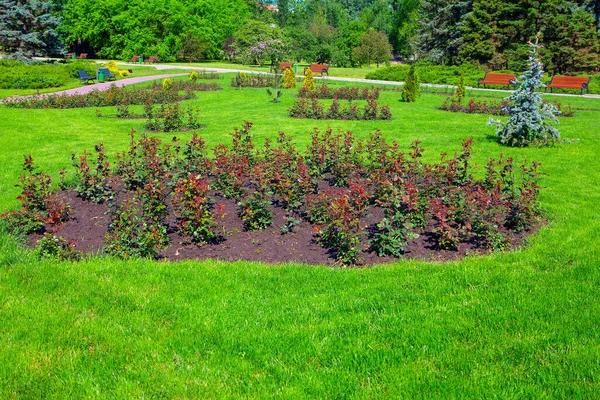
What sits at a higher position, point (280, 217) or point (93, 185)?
point (93, 185)

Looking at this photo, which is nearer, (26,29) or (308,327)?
(308,327)

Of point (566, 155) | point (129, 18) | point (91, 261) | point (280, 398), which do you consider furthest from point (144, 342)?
point (129, 18)

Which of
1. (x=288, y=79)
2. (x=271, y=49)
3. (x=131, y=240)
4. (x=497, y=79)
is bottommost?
(x=131, y=240)

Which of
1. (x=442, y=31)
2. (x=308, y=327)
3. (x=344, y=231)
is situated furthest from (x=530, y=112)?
(x=442, y=31)

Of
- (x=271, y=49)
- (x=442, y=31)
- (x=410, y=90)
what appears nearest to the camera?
(x=410, y=90)

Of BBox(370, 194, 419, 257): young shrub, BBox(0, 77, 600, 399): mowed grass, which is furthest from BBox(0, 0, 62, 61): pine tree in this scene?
BBox(370, 194, 419, 257): young shrub

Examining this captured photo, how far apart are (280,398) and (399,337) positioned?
1112 mm

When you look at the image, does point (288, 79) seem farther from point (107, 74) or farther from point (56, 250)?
point (56, 250)

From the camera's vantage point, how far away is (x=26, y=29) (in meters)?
31.1

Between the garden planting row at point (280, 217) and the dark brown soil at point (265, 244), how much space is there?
0.04ft

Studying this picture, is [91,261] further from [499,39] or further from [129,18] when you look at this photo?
[129,18]

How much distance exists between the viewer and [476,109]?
16.2 metres

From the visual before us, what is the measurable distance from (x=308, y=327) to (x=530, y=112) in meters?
8.93

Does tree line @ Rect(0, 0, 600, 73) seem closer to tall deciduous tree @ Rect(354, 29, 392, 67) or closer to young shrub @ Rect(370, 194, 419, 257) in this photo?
tall deciduous tree @ Rect(354, 29, 392, 67)
